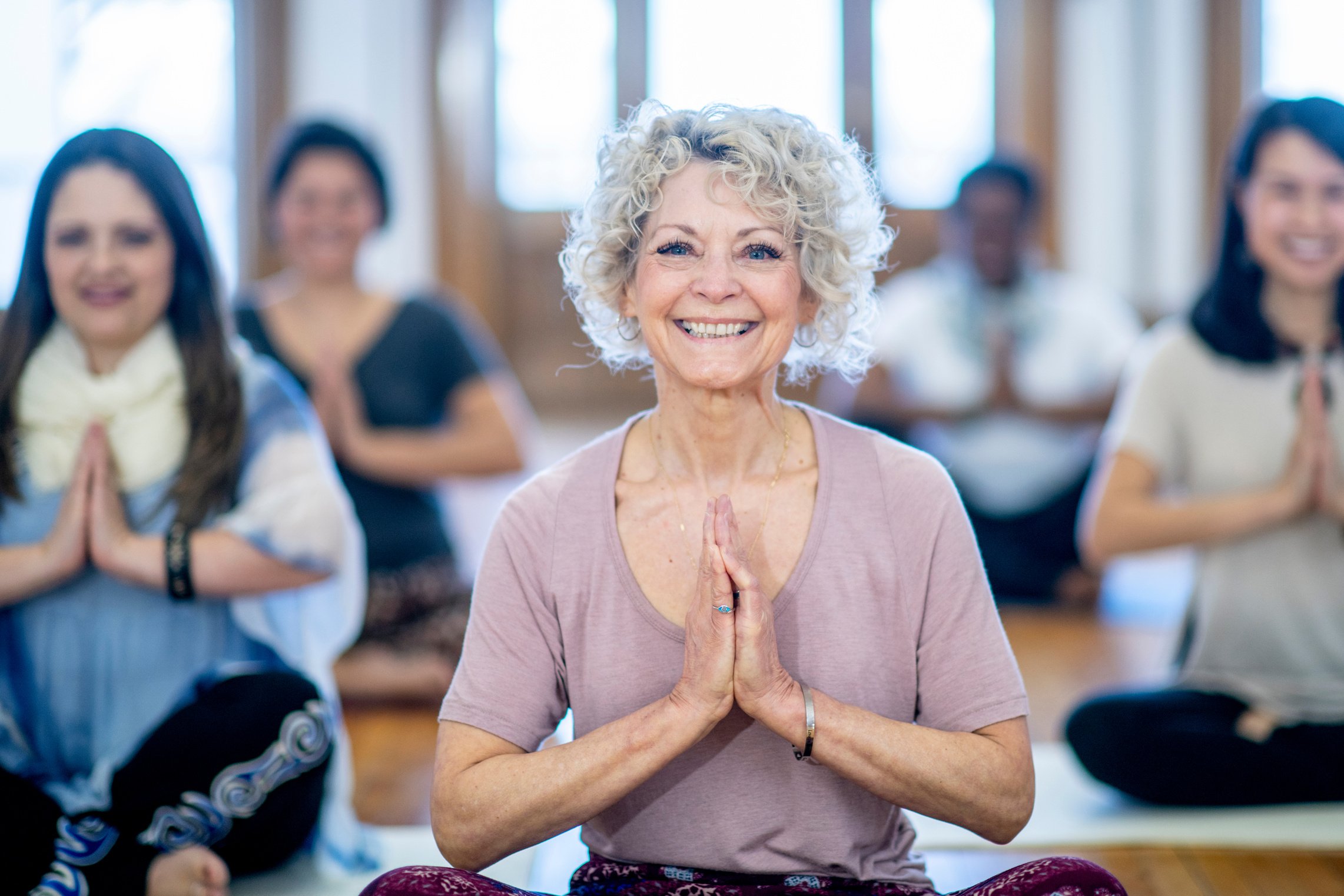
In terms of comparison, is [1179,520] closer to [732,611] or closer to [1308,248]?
[1308,248]

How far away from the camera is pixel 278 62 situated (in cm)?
613

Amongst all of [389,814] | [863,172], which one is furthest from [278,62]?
[863,172]

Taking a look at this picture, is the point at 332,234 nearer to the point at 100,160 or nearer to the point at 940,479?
the point at 100,160

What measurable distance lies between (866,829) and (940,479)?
39cm

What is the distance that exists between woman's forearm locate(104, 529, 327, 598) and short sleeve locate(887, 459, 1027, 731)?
0.95 m

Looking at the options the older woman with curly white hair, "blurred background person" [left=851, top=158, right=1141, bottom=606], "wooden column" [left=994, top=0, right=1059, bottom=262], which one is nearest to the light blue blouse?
the older woman with curly white hair

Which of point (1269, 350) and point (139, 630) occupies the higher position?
point (1269, 350)

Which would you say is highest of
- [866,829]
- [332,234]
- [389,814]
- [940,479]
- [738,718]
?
[332,234]

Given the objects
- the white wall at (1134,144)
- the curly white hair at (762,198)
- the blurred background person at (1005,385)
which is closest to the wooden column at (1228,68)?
the white wall at (1134,144)

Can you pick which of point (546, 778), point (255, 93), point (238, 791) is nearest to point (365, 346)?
point (238, 791)

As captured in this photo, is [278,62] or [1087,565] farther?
[278,62]

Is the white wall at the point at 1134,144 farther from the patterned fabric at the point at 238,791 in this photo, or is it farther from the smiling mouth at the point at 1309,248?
the patterned fabric at the point at 238,791

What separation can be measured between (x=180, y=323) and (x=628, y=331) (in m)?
0.78

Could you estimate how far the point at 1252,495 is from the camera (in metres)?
2.23
